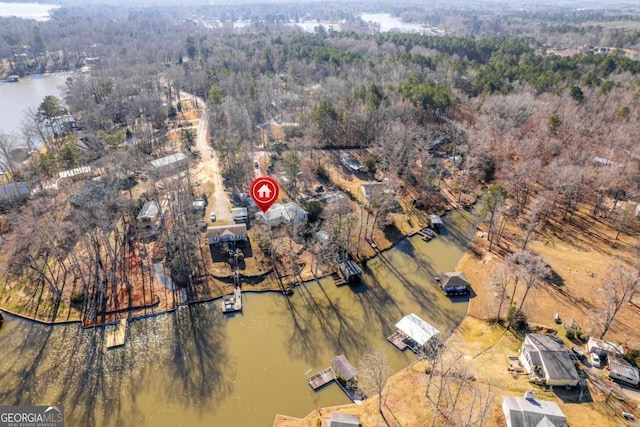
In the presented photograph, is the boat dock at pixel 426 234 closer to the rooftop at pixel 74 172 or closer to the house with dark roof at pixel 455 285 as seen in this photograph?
the house with dark roof at pixel 455 285

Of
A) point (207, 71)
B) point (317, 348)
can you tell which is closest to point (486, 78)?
point (207, 71)

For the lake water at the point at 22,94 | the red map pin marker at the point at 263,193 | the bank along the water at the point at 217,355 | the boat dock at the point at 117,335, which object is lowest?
the bank along the water at the point at 217,355

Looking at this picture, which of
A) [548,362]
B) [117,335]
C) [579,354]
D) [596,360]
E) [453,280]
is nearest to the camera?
[548,362]

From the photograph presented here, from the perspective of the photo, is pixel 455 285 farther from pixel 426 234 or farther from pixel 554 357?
pixel 554 357

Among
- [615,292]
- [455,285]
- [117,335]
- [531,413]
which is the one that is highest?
[615,292]

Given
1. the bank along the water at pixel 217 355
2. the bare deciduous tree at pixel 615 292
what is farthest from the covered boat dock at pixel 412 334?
the bare deciduous tree at pixel 615 292

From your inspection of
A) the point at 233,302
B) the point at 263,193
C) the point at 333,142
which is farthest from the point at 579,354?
the point at 333,142
